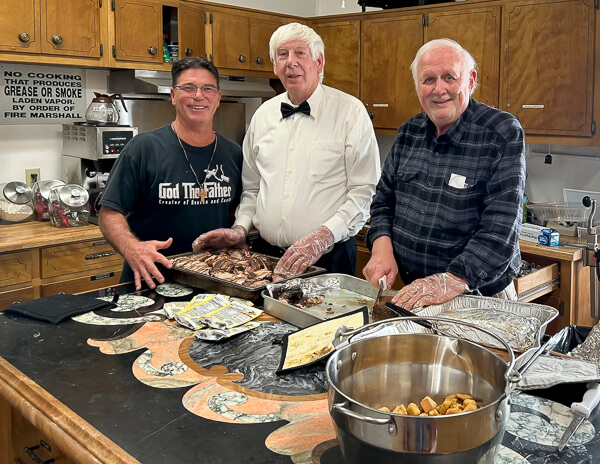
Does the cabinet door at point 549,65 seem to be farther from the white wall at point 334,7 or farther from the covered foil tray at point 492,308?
the covered foil tray at point 492,308

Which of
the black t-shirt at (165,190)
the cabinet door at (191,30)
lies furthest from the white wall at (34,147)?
the black t-shirt at (165,190)

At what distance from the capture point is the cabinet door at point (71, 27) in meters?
3.59

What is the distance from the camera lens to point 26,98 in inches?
156

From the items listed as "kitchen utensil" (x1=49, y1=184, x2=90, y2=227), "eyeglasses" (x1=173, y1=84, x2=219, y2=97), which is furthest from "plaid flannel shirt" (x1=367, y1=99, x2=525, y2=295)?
"kitchen utensil" (x1=49, y1=184, x2=90, y2=227)

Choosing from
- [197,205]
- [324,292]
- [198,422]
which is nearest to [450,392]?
→ [198,422]

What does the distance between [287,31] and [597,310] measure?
2426 millimetres

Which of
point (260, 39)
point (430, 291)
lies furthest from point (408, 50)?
point (430, 291)

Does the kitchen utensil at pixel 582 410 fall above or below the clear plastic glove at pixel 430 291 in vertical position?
below

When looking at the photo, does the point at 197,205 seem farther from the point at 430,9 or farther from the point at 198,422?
the point at 430,9

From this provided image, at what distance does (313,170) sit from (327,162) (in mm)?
71

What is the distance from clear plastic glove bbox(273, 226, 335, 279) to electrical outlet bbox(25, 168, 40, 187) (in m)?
2.43

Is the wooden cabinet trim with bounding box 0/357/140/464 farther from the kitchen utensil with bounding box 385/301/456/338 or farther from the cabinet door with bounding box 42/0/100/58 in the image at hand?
the cabinet door with bounding box 42/0/100/58

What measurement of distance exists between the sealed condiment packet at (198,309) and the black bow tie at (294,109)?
112 cm

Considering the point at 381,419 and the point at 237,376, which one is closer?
the point at 381,419
